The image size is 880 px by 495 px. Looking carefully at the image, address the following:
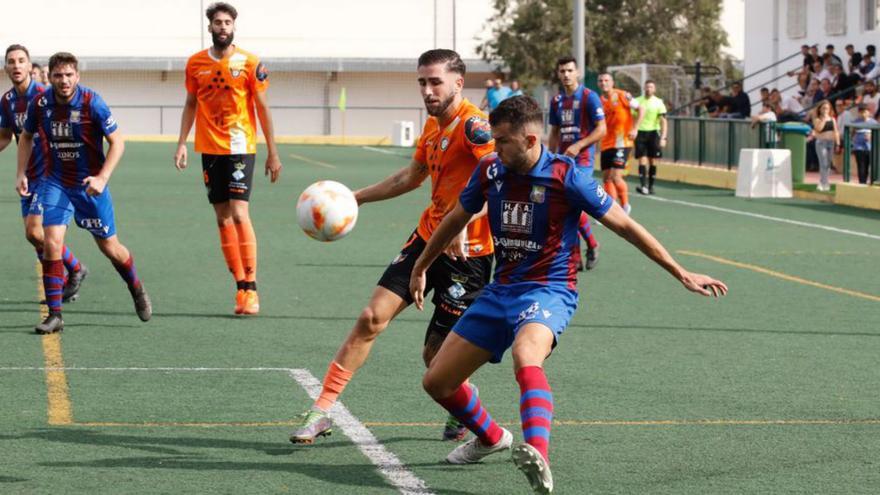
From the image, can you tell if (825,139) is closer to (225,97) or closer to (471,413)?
(225,97)

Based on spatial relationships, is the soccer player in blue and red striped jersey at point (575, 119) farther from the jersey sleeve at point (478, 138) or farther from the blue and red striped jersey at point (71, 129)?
the jersey sleeve at point (478, 138)

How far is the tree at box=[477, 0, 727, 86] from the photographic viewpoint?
5425cm

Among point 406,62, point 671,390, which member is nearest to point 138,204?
point 671,390

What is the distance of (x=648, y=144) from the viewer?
2805 cm

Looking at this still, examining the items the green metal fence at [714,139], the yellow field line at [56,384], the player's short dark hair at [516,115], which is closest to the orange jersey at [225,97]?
the yellow field line at [56,384]

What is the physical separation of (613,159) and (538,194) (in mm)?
12814

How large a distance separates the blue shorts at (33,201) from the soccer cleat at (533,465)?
6.55 metres

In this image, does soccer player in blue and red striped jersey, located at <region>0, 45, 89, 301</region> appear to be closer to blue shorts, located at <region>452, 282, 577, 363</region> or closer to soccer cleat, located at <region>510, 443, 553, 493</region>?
blue shorts, located at <region>452, 282, 577, 363</region>

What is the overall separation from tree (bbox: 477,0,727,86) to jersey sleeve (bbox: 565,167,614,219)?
47.4 m

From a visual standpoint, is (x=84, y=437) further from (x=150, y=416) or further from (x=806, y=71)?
(x=806, y=71)

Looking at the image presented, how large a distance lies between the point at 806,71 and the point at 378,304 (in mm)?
29160

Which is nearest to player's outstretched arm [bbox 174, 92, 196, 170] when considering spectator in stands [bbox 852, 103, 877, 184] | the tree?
spectator in stands [bbox 852, 103, 877, 184]

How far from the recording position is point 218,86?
12102 mm

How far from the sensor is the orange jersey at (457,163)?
7453mm
